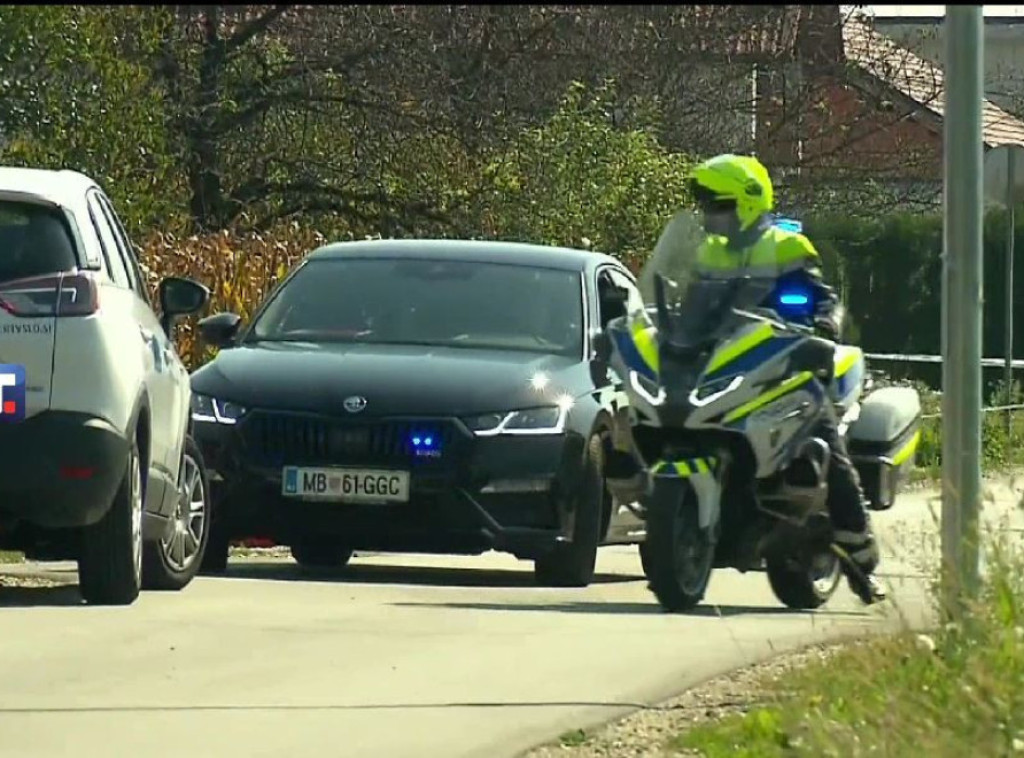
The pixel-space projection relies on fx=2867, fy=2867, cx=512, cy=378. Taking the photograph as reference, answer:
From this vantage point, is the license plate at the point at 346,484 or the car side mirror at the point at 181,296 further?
the license plate at the point at 346,484

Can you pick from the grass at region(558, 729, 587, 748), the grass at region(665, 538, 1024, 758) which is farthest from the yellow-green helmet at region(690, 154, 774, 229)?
the grass at region(558, 729, 587, 748)

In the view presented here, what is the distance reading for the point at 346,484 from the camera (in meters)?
12.1

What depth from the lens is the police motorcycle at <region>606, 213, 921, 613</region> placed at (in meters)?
10.7

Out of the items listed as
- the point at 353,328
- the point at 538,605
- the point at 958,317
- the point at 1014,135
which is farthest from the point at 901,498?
the point at 1014,135

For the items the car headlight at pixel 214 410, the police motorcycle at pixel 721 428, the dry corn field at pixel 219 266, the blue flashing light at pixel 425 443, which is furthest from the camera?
the dry corn field at pixel 219 266

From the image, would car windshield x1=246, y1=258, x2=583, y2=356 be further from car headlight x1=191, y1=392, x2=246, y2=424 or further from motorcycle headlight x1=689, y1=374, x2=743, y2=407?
motorcycle headlight x1=689, y1=374, x2=743, y2=407

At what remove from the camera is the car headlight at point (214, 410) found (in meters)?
12.3

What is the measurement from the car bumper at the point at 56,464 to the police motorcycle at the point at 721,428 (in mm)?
2038

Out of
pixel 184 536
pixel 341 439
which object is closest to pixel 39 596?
pixel 184 536

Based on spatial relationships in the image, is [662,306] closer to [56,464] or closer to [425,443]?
[425,443]

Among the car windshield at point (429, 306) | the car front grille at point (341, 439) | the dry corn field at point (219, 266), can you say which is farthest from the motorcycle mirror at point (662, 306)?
the dry corn field at point (219, 266)

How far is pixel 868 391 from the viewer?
12125 millimetres

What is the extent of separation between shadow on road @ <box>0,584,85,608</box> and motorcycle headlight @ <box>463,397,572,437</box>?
5.94ft

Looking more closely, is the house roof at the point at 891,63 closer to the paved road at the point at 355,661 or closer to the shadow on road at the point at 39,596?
the paved road at the point at 355,661
